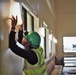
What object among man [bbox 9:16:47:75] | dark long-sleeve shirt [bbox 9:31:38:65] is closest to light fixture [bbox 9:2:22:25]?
man [bbox 9:16:47:75]

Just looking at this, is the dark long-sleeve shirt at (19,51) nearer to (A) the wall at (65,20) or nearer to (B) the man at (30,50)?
(B) the man at (30,50)

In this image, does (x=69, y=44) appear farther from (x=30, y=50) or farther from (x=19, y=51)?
(x=19, y=51)

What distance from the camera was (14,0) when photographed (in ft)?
9.42

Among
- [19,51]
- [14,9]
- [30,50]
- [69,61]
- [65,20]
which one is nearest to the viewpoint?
[19,51]

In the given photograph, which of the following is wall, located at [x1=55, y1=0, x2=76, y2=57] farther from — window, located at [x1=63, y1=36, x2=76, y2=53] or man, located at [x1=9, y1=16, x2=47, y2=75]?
man, located at [x1=9, y1=16, x2=47, y2=75]

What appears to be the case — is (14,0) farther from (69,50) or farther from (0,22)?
(69,50)

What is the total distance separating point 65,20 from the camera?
49.1 ft

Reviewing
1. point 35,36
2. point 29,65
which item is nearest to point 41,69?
point 29,65

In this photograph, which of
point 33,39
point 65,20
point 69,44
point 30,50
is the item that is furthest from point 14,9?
point 69,44

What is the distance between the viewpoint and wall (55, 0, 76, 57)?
14846mm

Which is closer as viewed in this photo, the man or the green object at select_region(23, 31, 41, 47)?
the man

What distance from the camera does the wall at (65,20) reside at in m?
14.8

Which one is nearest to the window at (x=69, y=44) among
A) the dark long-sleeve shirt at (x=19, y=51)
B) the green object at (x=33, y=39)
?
the green object at (x=33, y=39)

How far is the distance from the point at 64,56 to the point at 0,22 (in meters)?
12.8
